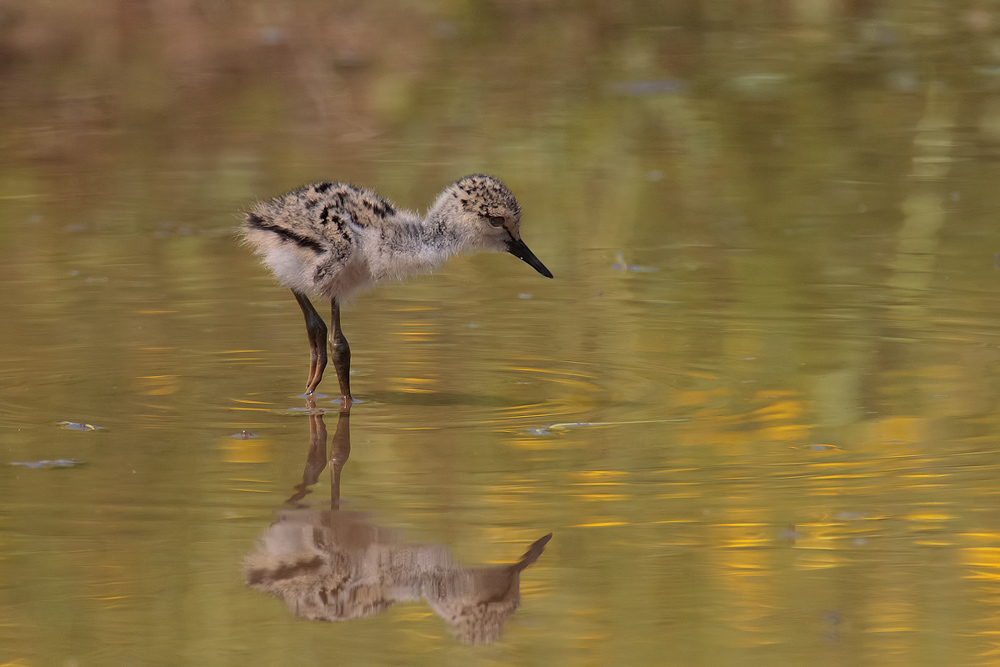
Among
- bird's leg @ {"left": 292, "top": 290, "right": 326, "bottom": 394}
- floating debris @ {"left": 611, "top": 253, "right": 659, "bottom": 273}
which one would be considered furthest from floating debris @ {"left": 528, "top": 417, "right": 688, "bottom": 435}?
floating debris @ {"left": 611, "top": 253, "right": 659, "bottom": 273}

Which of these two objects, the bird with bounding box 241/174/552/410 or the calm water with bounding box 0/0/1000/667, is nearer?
the calm water with bounding box 0/0/1000/667

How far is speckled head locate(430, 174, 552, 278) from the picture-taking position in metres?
7.78

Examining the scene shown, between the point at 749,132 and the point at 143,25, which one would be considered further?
the point at 143,25

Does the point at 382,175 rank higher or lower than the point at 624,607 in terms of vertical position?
lower

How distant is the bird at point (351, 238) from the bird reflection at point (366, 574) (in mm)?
1659

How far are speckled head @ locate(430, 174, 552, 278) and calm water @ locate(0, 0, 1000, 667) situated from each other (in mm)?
483

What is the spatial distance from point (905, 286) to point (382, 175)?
14.3ft

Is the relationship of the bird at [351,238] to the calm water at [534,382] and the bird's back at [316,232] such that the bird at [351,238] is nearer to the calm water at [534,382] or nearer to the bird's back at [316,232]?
the bird's back at [316,232]

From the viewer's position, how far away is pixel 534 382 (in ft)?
24.3

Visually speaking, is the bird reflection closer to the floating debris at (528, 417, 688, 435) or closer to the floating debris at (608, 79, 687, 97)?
the floating debris at (528, 417, 688, 435)

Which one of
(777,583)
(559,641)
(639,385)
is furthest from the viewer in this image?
(639,385)

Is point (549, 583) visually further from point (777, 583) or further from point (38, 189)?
point (38, 189)

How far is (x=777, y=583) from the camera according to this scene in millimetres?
5031

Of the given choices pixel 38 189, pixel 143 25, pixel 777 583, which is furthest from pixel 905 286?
pixel 143 25
